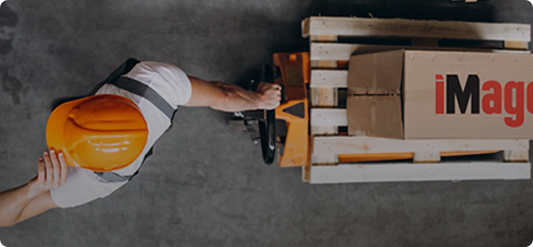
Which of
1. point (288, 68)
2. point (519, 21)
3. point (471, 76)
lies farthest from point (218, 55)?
point (519, 21)

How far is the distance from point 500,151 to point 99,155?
2974 millimetres

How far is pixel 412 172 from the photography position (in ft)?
8.46

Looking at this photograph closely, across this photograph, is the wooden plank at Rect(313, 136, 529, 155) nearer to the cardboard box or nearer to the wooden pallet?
the wooden pallet

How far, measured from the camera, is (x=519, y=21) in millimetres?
3053

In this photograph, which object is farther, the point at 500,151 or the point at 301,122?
the point at 500,151

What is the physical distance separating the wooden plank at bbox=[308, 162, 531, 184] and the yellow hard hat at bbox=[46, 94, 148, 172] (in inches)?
53.8

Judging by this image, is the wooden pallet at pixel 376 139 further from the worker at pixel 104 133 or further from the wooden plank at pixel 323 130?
the worker at pixel 104 133

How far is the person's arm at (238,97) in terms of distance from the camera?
2.12 m

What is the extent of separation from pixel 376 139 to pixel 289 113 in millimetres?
683

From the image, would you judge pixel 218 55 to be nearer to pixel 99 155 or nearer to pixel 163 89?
pixel 163 89

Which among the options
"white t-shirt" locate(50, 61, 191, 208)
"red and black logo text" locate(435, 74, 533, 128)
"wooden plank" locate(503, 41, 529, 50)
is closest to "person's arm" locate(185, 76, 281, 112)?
"white t-shirt" locate(50, 61, 191, 208)

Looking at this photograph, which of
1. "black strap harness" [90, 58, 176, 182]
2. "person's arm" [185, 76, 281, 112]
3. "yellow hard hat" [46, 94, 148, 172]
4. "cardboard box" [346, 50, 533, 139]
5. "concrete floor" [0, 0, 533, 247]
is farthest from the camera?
"concrete floor" [0, 0, 533, 247]

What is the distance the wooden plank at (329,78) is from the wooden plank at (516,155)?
141 centimetres

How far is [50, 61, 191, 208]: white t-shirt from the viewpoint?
5.59 ft
